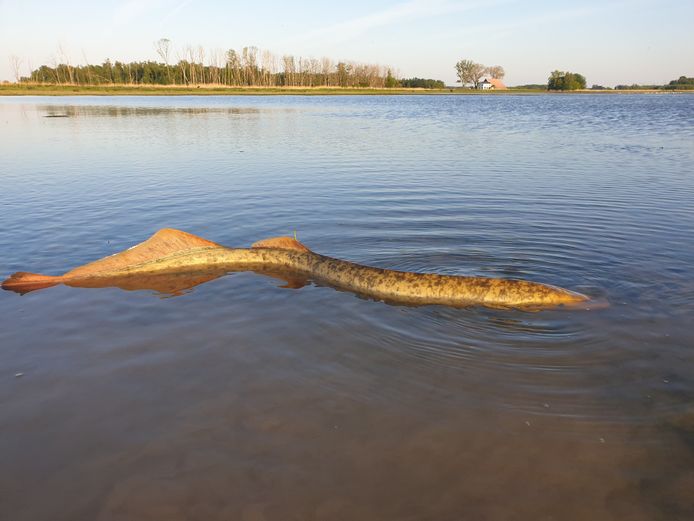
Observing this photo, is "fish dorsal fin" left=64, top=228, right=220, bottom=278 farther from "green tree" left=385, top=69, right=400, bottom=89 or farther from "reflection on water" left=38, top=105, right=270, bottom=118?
"green tree" left=385, top=69, right=400, bottom=89

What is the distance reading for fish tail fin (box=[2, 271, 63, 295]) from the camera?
6.35 meters

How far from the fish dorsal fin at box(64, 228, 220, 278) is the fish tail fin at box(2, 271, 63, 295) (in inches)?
9.3

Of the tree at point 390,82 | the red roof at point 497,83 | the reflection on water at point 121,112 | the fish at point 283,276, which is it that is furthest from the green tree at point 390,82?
the fish at point 283,276

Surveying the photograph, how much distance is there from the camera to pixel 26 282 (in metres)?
6.40

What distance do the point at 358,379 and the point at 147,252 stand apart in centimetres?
406

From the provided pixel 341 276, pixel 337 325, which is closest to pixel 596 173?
pixel 341 276

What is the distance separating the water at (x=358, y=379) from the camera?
3.05 meters

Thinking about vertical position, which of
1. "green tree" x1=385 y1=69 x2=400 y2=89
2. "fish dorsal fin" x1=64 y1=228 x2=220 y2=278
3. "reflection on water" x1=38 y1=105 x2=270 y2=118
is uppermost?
"green tree" x1=385 y1=69 x2=400 y2=89

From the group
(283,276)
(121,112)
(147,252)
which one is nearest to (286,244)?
(283,276)

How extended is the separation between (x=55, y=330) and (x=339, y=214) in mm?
5793

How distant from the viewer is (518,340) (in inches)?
193

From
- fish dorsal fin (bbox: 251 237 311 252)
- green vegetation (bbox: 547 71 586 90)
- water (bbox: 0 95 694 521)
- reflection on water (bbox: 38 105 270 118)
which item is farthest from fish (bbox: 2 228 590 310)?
green vegetation (bbox: 547 71 586 90)

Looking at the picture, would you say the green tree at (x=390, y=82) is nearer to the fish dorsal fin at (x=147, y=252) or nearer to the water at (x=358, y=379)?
the water at (x=358, y=379)

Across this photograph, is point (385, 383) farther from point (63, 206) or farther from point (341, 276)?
point (63, 206)
